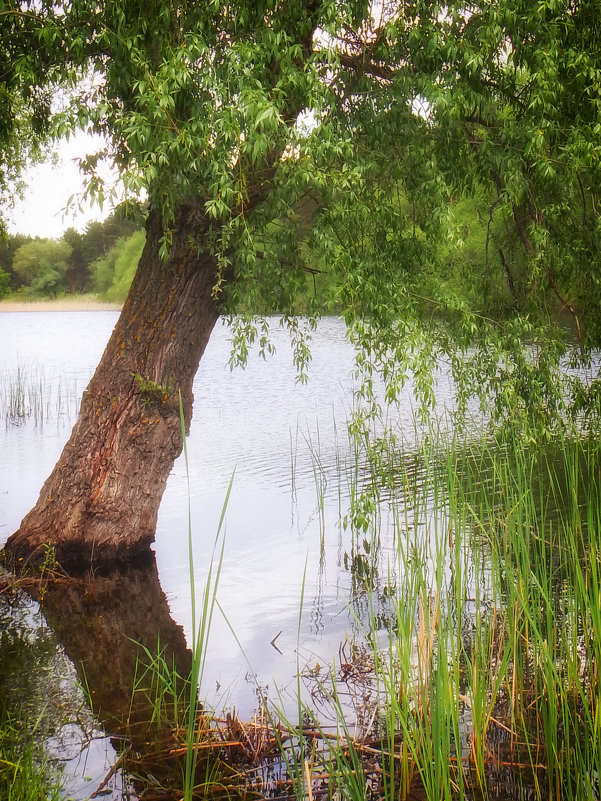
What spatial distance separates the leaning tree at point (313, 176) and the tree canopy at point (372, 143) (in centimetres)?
2

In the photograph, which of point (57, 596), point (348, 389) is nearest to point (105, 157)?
point (57, 596)

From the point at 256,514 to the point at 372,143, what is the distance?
398 centimetres

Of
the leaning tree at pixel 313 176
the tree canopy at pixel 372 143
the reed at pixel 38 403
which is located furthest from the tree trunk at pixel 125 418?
the reed at pixel 38 403

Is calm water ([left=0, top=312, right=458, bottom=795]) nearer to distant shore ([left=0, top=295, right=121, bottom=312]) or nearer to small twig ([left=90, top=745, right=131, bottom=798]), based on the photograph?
small twig ([left=90, top=745, right=131, bottom=798])

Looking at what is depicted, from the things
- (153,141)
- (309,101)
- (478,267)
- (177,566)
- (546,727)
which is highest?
(309,101)

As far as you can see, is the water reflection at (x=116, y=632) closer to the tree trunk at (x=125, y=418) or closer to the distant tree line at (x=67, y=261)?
the tree trunk at (x=125, y=418)

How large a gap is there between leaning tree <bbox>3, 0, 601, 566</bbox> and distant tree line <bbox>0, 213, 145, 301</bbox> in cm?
7128

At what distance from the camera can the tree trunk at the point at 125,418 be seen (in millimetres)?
6359

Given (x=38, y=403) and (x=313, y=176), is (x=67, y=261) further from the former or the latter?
(x=313, y=176)

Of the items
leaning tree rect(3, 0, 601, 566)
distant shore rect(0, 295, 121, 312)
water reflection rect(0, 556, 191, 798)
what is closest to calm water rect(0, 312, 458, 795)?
water reflection rect(0, 556, 191, 798)

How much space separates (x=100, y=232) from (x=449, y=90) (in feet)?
266

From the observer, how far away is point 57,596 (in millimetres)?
5930

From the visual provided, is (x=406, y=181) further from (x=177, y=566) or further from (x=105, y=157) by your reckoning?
(x=177, y=566)

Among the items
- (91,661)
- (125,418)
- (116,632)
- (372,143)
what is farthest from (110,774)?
(372,143)
